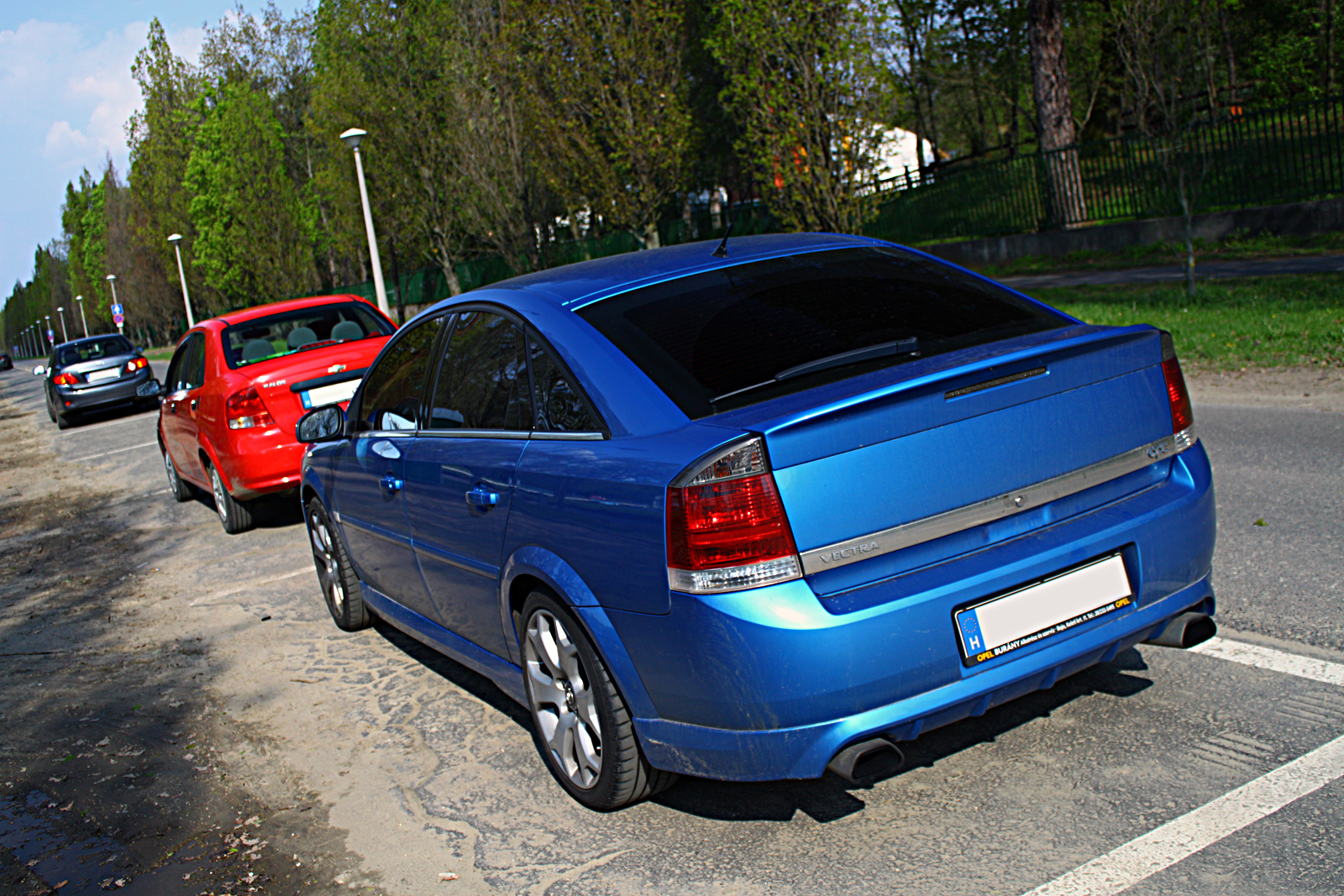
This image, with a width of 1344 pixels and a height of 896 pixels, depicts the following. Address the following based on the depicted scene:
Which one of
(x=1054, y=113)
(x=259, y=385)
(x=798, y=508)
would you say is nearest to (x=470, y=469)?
(x=798, y=508)

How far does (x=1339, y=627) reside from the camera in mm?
3977

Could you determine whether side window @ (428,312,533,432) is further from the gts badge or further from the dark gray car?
the dark gray car

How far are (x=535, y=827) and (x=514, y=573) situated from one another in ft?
2.53

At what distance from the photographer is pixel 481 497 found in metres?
3.66

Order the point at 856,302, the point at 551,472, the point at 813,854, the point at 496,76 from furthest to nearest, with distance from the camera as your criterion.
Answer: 1. the point at 496,76
2. the point at 856,302
3. the point at 551,472
4. the point at 813,854

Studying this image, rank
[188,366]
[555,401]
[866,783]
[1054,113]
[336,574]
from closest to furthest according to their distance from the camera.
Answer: [866,783], [555,401], [336,574], [188,366], [1054,113]

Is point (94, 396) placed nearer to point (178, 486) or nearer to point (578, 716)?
point (178, 486)

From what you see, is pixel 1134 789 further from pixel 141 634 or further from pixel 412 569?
pixel 141 634

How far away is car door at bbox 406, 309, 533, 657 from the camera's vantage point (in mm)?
3631

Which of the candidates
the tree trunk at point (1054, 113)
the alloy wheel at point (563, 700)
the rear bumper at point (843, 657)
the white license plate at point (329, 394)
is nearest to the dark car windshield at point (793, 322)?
the rear bumper at point (843, 657)

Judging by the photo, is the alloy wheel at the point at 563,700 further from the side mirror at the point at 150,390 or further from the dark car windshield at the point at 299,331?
the side mirror at the point at 150,390

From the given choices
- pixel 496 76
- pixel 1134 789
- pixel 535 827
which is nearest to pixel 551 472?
pixel 535 827

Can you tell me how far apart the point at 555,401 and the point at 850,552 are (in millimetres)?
1158

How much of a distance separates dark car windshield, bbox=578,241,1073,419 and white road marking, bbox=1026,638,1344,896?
138 cm
